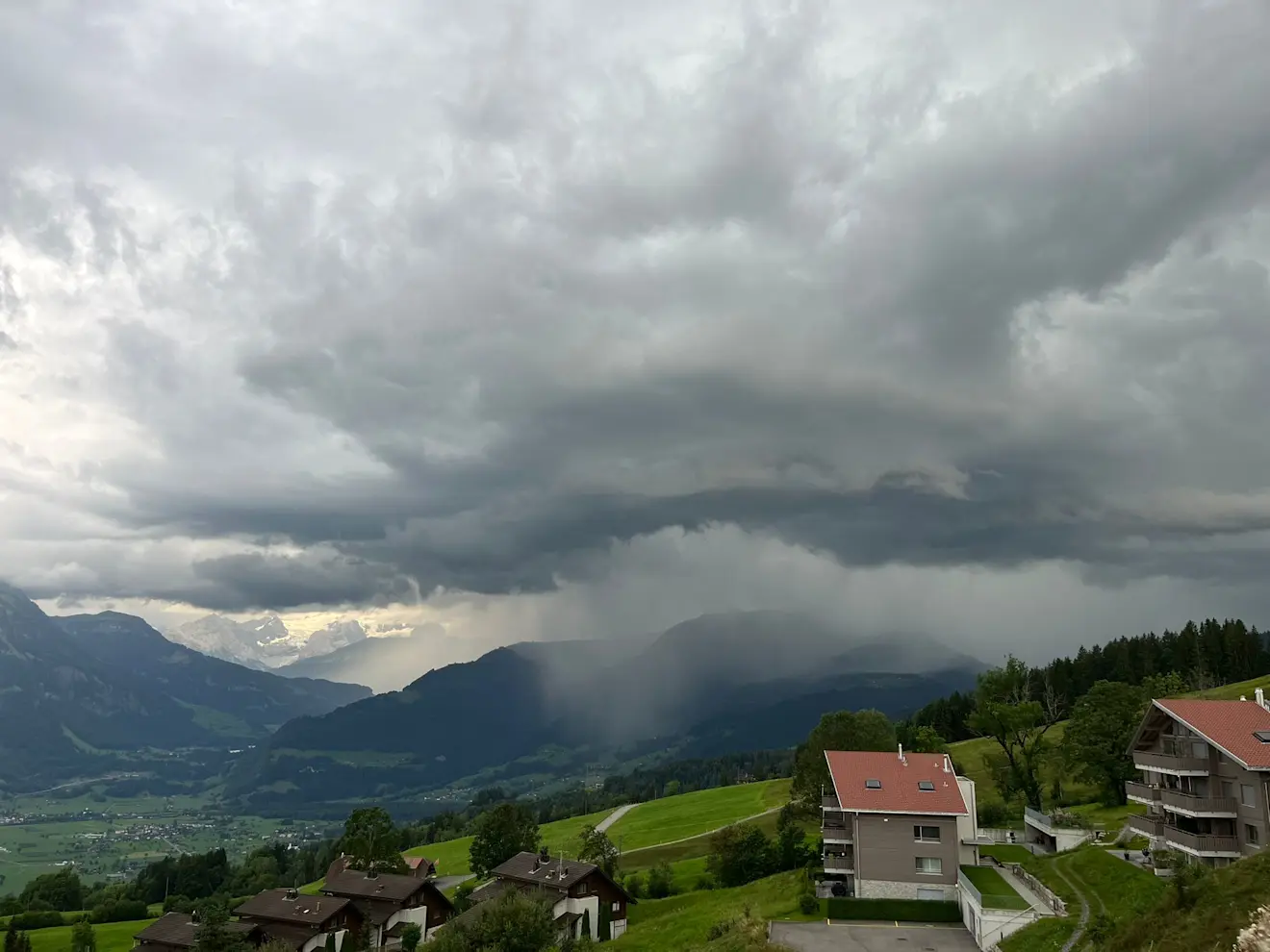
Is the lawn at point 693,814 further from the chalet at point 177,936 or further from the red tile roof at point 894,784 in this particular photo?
the red tile roof at point 894,784

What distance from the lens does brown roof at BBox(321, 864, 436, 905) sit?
86062 millimetres

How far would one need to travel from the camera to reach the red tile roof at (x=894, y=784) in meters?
71.8

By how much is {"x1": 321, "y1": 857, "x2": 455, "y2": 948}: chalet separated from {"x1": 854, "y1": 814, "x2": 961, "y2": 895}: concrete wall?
44.6m

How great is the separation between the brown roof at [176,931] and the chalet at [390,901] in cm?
958

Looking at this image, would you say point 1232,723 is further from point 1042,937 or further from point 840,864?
point 840,864

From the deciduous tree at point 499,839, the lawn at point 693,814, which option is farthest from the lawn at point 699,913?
the lawn at point 693,814

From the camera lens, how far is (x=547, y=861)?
291 ft

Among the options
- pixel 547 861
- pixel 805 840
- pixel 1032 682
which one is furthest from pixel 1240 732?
pixel 1032 682

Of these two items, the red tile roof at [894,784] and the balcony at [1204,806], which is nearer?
the balcony at [1204,806]

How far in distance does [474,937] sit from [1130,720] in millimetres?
72294

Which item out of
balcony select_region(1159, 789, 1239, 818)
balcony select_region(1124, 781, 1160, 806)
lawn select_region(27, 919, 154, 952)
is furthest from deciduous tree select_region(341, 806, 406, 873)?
balcony select_region(1159, 789, 1239, 818)

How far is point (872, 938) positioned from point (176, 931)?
207ft

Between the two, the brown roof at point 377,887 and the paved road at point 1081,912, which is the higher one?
the paved road at point 1081,912

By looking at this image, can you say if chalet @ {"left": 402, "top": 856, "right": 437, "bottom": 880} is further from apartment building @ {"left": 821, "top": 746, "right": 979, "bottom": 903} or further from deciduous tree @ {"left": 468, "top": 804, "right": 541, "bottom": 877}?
apartment building @ {"left": 821, "top": 746, "right": 979, "bottom": 903}
